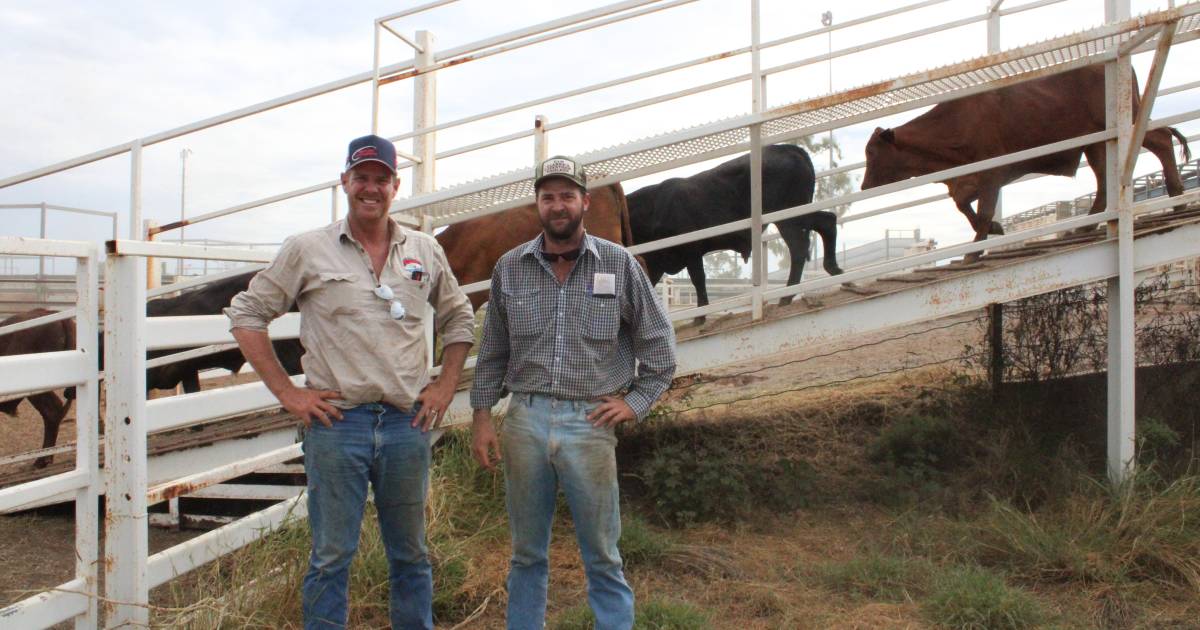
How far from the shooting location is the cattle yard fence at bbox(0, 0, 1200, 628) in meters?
3.04

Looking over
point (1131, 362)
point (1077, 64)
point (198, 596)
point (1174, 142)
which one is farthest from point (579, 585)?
point (1174, 142)

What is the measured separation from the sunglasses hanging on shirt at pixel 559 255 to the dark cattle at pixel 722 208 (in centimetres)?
447

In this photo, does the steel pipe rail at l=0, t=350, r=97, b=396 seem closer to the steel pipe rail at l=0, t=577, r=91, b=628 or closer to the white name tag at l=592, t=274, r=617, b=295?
the steel pipe rail at l=0, t=577, r=91, b=628

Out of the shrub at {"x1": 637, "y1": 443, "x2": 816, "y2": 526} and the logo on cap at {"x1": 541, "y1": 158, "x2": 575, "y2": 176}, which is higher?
the logo on cap at {"x1": 541, "y1": 158, "x2": 575, "y2": 176}

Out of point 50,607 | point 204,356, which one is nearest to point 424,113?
point 204,356

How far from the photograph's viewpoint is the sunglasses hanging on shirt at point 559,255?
311 centimetres

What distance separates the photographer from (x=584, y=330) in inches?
121

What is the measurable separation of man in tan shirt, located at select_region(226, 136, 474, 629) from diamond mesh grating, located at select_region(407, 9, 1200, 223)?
1902 millimetres

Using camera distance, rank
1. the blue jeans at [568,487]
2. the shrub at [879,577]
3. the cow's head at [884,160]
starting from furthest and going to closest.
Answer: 1. the cow's head at [884,160]
2. the shrub at [879,577]
3. the blue jeans at [568,487]

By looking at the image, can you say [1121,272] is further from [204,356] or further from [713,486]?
[204,356]

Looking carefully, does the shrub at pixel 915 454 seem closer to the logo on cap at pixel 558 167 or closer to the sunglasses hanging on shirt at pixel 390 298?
the logo on cap at pixel 558 167

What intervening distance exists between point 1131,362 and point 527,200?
368 centimetres

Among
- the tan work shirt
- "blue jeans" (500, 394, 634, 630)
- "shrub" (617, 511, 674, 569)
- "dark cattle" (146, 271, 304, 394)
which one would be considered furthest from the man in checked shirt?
"dark cattle" (146, 271, 304, 394)

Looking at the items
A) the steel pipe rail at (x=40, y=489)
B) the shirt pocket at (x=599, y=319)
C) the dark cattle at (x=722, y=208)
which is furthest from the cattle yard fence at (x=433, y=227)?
the shirt pocket at (x=599, y=319)
